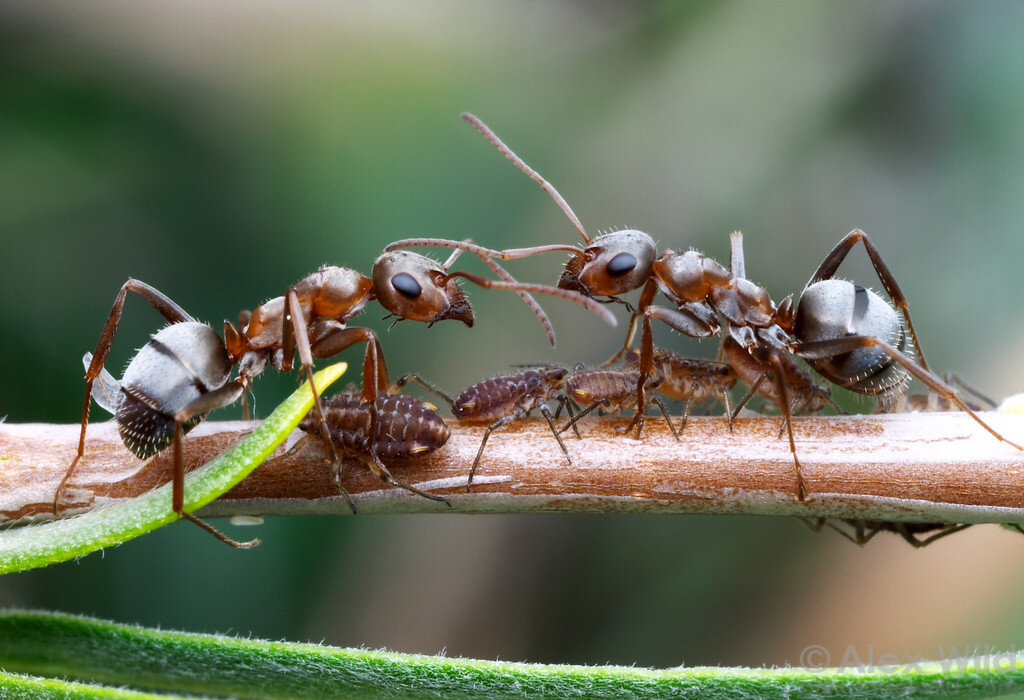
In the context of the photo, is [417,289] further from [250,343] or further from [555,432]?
[555,432]

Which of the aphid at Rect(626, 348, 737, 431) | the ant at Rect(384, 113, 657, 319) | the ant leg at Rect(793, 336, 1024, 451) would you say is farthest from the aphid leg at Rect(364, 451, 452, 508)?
the ant leg at Rect(793, 336, 1024, 451)

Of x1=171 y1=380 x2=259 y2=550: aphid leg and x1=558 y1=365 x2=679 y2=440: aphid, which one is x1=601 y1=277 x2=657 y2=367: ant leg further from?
x1=171 y1=380 x2=259 y2=550: aphid leg

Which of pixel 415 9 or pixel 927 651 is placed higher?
pixel 415 9

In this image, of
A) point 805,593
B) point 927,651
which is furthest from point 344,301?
point 927,651

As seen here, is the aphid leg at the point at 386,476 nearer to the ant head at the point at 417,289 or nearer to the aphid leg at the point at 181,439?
the aphid leg at the point at 181,439

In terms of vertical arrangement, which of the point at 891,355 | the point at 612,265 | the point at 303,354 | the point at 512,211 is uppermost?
the point at 512,211

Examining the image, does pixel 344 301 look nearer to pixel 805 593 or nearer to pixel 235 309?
pixel 235 309

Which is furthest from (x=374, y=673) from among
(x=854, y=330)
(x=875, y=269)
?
(x=875, y=269)
